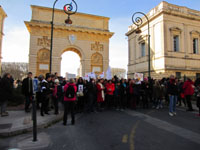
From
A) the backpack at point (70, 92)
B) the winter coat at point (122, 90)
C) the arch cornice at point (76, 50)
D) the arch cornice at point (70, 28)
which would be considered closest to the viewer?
the backpack at point (70, 92)

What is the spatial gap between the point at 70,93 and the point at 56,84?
2.36 meters

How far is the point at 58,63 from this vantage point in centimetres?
2281

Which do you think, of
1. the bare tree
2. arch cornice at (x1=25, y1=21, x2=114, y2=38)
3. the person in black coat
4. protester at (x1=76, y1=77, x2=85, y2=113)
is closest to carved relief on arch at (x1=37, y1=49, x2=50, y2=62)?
arch cornice at (x1=25, y1=21, x2=114, y2=38)

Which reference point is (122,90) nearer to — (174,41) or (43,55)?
(43,55)

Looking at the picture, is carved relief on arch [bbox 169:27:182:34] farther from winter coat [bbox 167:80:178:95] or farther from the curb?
the curb

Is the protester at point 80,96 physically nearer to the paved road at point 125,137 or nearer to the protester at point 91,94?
the protester at point 91,94

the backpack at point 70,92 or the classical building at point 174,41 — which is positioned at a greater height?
the classical building at point 174,41

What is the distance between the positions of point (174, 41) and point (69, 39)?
63.4 ft

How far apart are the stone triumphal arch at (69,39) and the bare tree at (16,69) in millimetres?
42164

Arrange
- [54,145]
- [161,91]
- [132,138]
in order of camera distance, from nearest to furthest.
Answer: [54,145]
[132,138]
[161,91]

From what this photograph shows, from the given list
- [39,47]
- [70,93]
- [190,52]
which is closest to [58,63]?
[39,47]

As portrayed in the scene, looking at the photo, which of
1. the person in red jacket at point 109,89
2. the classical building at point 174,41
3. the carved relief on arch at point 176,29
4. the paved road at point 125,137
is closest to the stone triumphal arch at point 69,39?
the classical building at point 174,41

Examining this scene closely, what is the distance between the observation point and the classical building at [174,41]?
26.8 m

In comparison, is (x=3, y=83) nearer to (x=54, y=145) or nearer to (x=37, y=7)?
(x=54, y=145)
